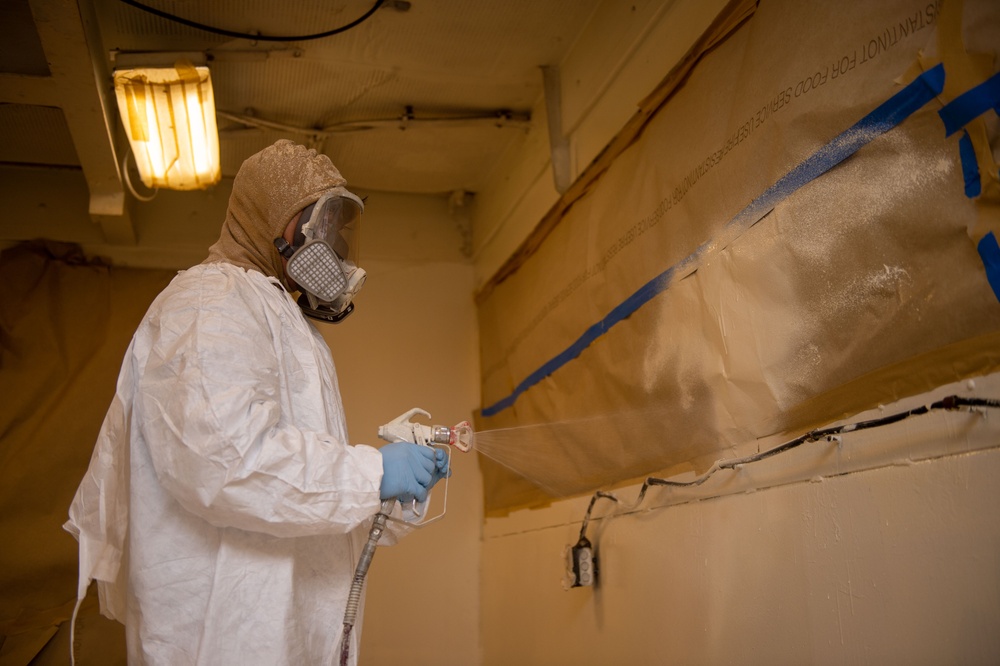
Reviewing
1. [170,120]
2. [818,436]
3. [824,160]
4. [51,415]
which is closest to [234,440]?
[818,436]

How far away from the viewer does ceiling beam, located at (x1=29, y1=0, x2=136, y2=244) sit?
7.41ft

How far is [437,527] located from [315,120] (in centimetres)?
176

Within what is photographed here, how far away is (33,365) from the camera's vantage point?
3.08 m

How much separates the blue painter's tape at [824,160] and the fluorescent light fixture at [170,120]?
5.00ft

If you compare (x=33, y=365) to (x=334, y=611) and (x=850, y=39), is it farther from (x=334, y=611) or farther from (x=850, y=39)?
(x=850, y=39)

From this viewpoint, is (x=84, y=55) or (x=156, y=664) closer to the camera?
(x=156, y=664)

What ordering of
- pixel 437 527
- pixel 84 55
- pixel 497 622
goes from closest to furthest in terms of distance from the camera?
pixel 84 55 → pixel 497 622 → pixel 437 527

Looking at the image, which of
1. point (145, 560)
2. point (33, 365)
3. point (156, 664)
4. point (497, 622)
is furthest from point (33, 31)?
point (497, 622)

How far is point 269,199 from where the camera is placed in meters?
1.70

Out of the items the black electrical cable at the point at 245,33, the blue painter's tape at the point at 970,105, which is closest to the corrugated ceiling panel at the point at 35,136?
the black electrical cable at the point at 245,33

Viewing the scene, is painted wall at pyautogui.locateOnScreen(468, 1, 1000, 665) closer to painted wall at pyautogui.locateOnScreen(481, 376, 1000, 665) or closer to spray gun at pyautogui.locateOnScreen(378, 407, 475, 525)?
painted wall at pyautogui.locateOnScreen(481, 376, 1000, 665)

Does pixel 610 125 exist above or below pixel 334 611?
above

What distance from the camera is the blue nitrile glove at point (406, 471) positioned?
1437 millimetres

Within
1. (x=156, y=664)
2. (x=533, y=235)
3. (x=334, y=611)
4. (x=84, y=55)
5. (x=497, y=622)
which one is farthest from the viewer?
(x=497, y=622)
